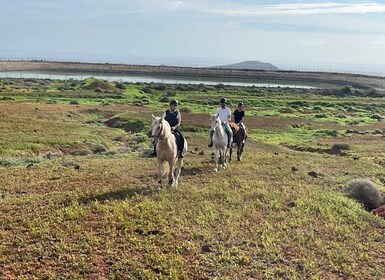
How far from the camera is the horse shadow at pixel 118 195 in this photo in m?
13.0

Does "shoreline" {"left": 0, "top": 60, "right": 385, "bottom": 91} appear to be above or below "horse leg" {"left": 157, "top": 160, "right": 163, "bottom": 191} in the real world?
above

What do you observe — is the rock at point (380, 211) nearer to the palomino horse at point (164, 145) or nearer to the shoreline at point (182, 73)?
the palomino horse at point (164, 145)

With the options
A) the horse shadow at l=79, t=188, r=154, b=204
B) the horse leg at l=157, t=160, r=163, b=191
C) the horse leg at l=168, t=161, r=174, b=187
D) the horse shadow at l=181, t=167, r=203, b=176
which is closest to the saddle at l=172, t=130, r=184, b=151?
the horse leg at l=168, t=161, r=174, b=187

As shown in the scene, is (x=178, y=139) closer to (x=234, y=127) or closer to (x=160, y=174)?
(x=160, y=174)

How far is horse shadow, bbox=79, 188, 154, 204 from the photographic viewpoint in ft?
42.5

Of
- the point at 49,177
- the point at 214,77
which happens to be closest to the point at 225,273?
the point at 49,177

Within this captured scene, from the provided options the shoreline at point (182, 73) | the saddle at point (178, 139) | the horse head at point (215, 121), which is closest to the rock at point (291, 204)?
the saddle at point (178, 139)

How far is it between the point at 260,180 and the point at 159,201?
5661mm

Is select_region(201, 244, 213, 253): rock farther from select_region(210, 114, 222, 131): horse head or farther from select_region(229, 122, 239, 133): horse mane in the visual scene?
select_region(229, 122, 239, 133): horse mane

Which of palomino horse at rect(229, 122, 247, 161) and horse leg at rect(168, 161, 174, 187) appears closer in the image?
horse leg at rect(168, 161, 174, 187)

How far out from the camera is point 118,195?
13562mm

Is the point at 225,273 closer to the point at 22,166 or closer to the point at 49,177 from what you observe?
the point at 49,177

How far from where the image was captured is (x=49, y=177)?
16234 mm

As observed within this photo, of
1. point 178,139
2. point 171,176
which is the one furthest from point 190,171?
point 178,139
